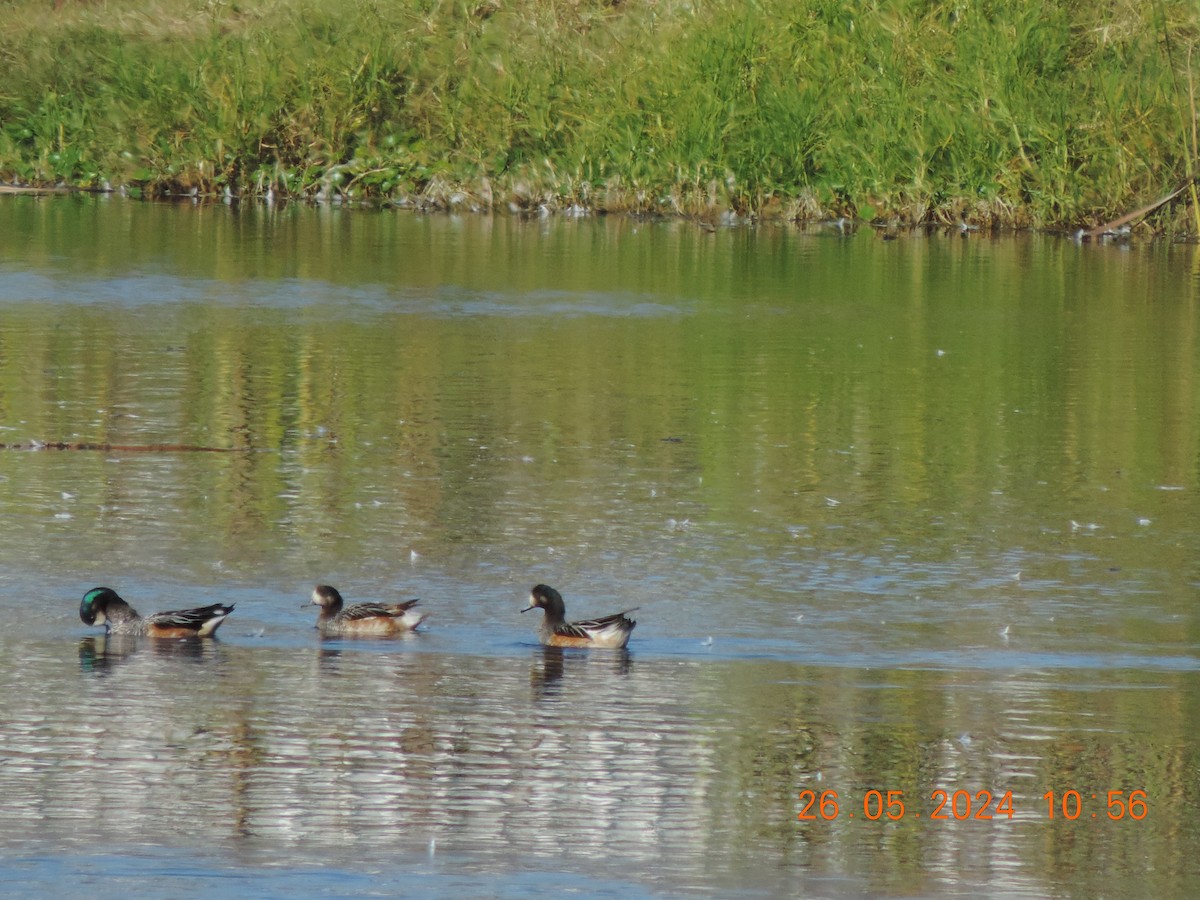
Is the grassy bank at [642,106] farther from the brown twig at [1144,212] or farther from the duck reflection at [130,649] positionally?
the duck reflection at [130,649]

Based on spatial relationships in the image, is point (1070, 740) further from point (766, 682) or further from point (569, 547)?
point (569, 547)

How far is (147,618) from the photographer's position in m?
8.70

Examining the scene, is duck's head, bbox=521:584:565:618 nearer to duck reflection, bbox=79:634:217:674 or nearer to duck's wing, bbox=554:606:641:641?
duck's wing, bbox=554:606:641:641

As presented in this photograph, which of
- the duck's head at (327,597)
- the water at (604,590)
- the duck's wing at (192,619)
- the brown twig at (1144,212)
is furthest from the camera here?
the brown twig at (1144,212)

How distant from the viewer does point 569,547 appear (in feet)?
34.2

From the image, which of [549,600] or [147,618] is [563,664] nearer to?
[549,600]

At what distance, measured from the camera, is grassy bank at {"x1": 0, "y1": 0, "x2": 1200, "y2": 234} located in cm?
2783

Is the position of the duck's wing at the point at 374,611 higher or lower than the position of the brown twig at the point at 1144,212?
lower

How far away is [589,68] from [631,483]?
19.9 m

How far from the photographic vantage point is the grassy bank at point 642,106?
91.3 ft

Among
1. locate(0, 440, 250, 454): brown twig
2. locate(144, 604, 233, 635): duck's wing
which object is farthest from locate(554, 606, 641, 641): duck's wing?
locate(0, 440, 250, 454): brown twig

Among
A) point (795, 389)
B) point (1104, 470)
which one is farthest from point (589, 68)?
point (1104, 470)
